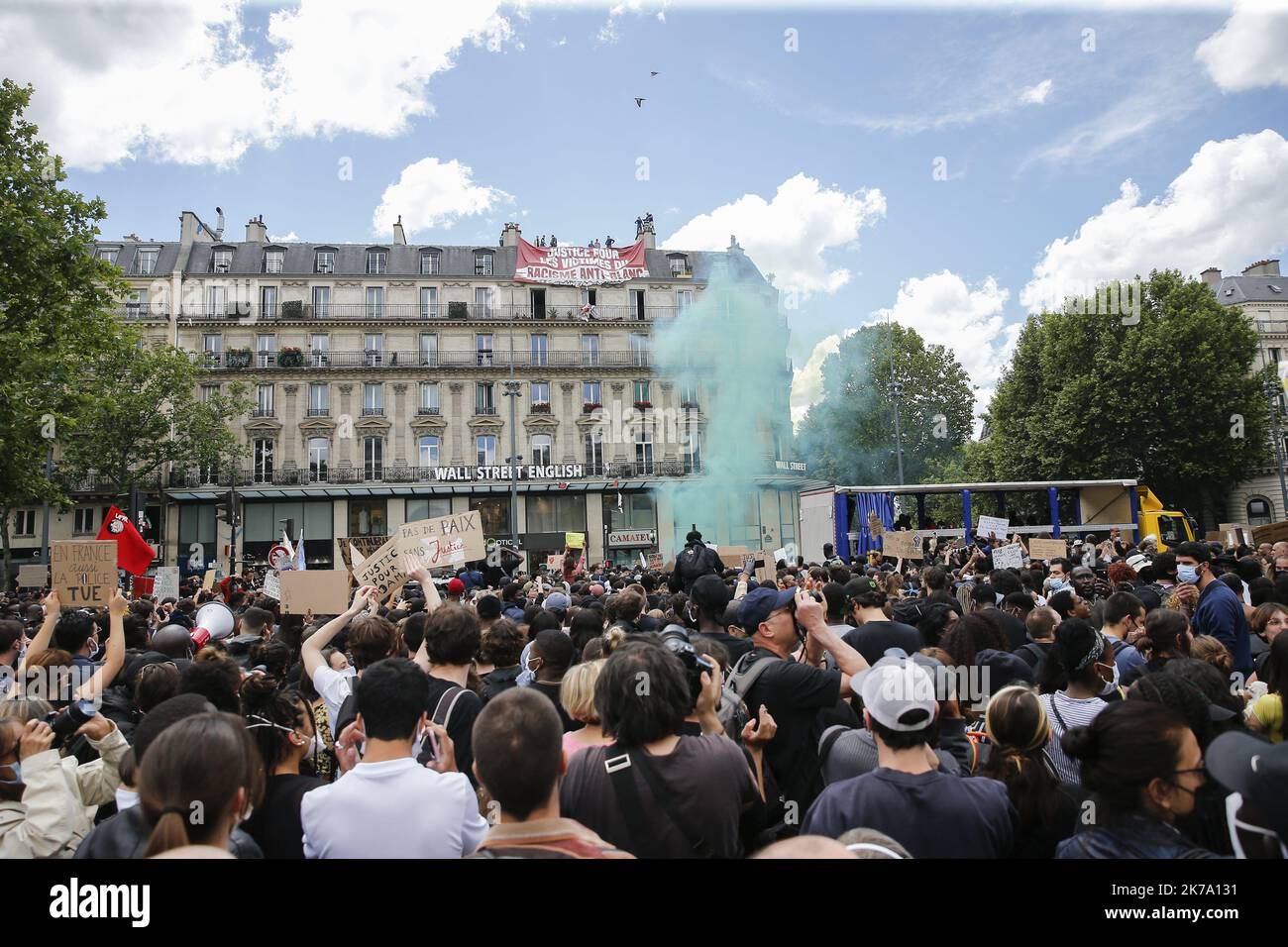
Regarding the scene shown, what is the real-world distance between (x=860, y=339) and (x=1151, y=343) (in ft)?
74.9

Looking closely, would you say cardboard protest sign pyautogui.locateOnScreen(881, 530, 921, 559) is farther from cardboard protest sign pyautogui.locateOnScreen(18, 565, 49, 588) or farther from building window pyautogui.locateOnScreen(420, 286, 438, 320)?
building window pyautogui.locateOnScreen(420, 286, 438, 320)

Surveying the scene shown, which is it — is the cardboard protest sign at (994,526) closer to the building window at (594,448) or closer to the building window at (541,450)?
the building window at (594,448)

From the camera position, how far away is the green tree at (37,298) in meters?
17.7

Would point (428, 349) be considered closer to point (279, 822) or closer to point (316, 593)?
point (316, 593)

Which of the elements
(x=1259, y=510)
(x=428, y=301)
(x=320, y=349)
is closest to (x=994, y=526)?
(x=428, y=301)

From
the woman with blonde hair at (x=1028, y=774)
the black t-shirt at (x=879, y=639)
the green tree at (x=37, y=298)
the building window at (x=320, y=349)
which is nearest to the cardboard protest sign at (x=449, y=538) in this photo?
the black t-shirt at (x=879, y=639)

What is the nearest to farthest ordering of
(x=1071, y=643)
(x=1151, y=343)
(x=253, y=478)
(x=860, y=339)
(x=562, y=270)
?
1. (x=1071, y=643)
2. (x=562, y=270)
3. (x=1151, y=343)
4. (x=253, y=478)
5. (x=860, y=339)

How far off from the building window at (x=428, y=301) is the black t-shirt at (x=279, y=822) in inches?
1875

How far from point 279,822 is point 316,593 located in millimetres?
5346
